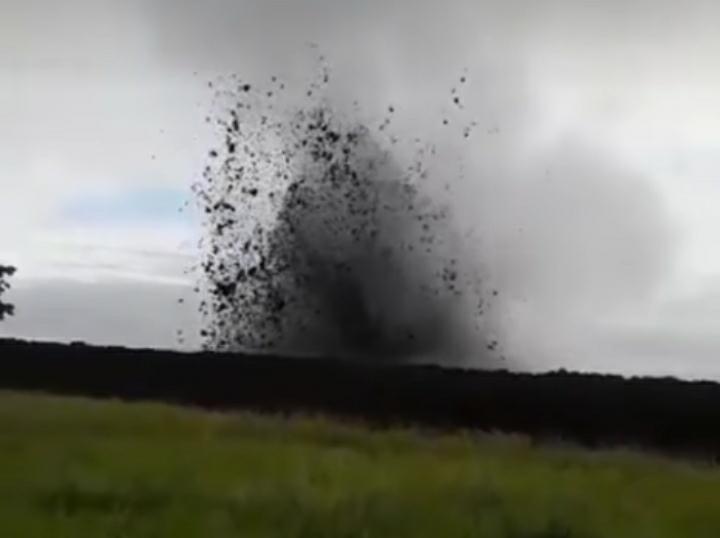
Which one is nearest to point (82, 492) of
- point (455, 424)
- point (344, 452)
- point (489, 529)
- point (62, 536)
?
point (62, 536)

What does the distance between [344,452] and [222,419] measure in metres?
5.13

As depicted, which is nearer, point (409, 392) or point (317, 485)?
point (317, 485)

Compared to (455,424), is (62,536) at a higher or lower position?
lower

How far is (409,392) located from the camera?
37.3 m

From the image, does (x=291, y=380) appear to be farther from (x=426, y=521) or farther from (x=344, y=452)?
(x=426, y=521)

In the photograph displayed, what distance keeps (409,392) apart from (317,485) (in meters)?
20.5

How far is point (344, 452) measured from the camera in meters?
21.6

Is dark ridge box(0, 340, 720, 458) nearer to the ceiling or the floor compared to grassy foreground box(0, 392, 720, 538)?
nearer to the ceiling

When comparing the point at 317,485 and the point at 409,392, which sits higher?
Answer: the point at 409,392

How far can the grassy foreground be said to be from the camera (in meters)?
14.2

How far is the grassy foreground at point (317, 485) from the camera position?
46.5 ft

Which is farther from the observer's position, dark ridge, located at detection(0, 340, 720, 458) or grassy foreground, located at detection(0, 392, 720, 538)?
dark ridge, located at detection(0, 340, 720, 458)

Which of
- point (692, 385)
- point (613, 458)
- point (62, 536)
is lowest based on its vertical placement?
point (62, 536)

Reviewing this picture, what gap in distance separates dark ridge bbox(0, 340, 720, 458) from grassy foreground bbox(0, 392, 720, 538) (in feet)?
21.2
